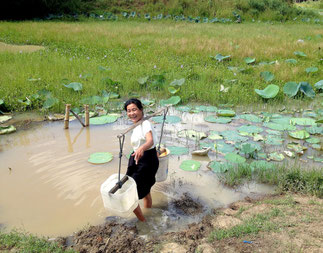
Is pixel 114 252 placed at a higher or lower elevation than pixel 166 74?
lower

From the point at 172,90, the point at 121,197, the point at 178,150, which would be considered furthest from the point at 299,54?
the point at 121,197

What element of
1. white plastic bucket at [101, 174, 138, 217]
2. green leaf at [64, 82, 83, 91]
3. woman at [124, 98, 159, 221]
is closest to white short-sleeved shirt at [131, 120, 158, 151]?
woman at [124, 98, 159, 221]

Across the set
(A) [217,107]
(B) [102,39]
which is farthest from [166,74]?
(B) [102,39]

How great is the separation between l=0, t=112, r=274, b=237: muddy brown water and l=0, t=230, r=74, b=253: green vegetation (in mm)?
218

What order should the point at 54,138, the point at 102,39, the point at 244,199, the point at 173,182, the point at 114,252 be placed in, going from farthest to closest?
the point at 102,39 < the point at 54,138 < the point at 173,182 < the point at 244,199 < the point at 114,252

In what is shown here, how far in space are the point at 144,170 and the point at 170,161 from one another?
1.29 metres

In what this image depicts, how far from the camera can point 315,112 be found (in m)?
5.36

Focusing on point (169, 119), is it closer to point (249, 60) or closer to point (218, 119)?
point (218, 119)

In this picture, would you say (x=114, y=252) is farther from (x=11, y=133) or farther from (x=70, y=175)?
(x=11, y=133)

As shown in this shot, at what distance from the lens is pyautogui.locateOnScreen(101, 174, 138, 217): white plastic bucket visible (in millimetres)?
2279

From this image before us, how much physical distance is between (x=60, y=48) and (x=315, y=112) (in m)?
7.65

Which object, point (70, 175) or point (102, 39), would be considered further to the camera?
point (102, 39)

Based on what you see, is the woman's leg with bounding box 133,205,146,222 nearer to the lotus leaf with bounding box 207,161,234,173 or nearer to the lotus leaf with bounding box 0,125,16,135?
the lotus leaf with bounding box 207,161,234,173

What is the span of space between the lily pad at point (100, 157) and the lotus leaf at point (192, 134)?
115cm
